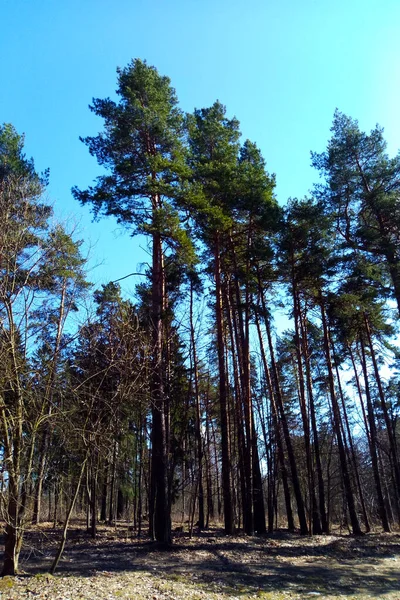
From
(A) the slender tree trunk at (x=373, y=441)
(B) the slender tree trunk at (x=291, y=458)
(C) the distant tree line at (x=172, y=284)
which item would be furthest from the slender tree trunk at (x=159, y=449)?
(A) the slender tree trunk at (x=373, y=441)

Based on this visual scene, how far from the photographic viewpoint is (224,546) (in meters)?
11.9

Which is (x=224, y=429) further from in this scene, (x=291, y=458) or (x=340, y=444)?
(x=340, y=444)

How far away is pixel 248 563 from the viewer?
10.3 metres

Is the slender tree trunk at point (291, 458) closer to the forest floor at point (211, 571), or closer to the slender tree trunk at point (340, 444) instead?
the slender tree trunk at point (340, 444)

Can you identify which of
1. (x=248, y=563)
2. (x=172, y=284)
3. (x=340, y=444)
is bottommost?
(x=248, y=563)

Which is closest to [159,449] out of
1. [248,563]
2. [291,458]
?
[248,563]

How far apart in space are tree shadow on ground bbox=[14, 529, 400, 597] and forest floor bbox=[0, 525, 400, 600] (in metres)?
0.02

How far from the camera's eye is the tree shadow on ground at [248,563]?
28.1ft

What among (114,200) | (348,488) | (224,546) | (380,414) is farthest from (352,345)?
(114,200)

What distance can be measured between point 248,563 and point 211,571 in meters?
1.47

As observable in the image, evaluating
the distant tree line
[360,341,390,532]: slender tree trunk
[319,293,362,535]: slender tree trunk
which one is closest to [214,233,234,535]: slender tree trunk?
the distant tree line

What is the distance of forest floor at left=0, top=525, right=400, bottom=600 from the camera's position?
7.05 meters

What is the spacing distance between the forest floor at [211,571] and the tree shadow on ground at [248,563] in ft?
0.07

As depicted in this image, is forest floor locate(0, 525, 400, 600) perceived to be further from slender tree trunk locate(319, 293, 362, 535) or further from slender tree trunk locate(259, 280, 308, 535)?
slender tree trunk locate(319, 293, 362, 535)
